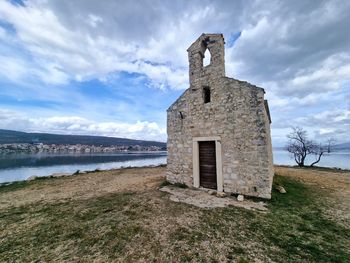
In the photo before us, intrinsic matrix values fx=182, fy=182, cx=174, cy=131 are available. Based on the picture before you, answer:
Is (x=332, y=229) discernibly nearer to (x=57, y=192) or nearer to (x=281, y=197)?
(x=281, y=197)

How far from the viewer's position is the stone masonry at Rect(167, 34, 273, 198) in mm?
7469

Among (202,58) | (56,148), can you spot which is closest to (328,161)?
(202,58)

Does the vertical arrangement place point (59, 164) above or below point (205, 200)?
below

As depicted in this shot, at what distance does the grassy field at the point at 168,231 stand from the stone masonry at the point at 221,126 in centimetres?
159

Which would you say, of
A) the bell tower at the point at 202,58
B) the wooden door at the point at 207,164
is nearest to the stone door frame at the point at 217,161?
the wooden door at the point at 207,164

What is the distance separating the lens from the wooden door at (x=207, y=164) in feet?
28.5

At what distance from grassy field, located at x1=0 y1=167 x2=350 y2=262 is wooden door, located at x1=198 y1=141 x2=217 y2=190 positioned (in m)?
2.26

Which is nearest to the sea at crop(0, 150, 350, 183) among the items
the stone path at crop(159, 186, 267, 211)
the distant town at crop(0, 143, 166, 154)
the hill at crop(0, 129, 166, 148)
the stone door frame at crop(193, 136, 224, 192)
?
the stone path at crop(159, 186, 267, 211)

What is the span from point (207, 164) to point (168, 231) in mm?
4544

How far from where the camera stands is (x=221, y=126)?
331 inches

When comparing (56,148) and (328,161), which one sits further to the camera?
(56,148)

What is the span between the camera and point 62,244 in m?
4.29

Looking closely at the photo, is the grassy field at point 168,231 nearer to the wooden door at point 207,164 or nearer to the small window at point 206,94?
the wooden door at point 207,164

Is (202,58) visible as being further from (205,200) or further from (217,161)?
(205,200)
